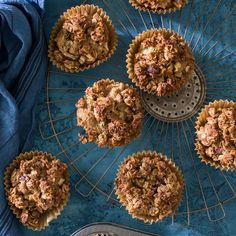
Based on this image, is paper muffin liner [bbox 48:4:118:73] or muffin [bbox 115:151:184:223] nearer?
muffin [bbox 115:151:184:223]

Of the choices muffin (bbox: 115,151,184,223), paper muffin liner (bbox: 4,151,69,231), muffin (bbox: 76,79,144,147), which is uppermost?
muffin (bbox: 76,79,144,147)

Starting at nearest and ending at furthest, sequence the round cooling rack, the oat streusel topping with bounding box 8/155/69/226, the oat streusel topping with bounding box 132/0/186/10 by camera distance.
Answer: the oat streusel topping with bounding box 8/155/69/226, the oat streusel topping with bounding box 132/0/186/10, the round cooling rack

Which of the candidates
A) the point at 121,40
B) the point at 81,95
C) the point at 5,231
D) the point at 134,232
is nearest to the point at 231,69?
the point at 121,40

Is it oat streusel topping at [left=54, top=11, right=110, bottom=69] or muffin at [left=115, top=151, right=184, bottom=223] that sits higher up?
oat streusel topping at [left=54, top=11, right=110, bottom=69]

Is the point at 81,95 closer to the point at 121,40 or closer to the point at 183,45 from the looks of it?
the point at 121,40

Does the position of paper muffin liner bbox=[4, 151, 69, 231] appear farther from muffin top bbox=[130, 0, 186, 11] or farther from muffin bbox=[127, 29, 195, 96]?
muffin top bbox=[130, 0, 186, 11]

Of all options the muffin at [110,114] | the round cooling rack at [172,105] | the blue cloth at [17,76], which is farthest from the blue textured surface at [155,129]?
the muffin at [110,114]

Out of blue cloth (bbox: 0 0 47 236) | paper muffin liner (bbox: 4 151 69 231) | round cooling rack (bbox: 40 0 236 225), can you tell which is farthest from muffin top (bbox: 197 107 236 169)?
blue cloth (bbox: 0 0 47 236)
